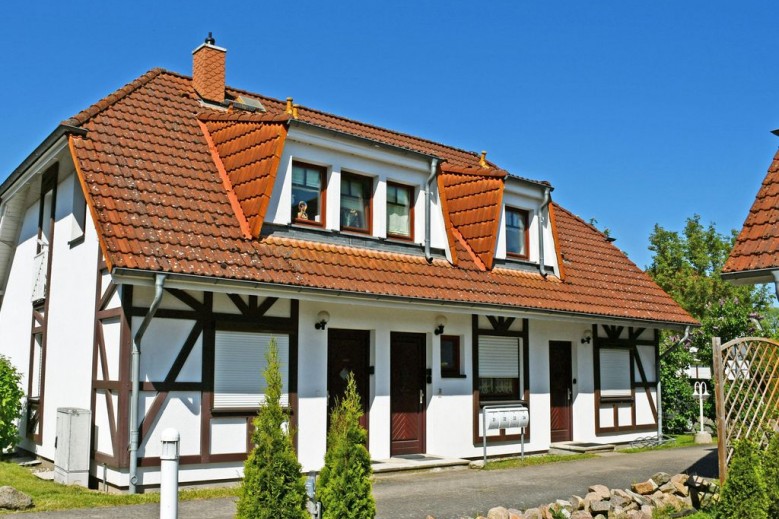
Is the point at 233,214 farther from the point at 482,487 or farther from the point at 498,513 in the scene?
the point at 498,513

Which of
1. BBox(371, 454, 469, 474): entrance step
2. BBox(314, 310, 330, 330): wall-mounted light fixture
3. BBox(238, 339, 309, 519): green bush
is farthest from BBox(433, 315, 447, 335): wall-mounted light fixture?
BBox(238, 339, 309, 519): green bush

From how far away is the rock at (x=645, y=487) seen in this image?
12195 millimetres

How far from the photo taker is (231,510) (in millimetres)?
10414

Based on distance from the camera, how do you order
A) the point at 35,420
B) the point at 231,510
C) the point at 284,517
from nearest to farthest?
the point at 284,517, the point at 231,510, the point at 35,420

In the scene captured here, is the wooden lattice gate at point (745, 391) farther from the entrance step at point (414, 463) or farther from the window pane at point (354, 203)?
the window pane at point (354, 203)

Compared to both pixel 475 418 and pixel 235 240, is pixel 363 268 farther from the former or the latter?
pixel 475 418

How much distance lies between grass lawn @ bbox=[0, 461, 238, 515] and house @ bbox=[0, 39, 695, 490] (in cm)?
44

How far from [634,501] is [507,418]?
429 cm

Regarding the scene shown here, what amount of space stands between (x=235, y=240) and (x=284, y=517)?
6.43 metres

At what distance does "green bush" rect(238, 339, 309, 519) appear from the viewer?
24.1 feet

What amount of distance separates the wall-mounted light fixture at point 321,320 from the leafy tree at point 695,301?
12068 millimetres

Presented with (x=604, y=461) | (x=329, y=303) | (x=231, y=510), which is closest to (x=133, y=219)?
(x=329, y=303)

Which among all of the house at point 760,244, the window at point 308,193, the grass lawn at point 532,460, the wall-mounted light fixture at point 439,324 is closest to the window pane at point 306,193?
the window at point 308,193

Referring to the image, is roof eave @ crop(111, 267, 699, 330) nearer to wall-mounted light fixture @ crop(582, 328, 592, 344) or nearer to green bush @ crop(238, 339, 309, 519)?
wall-mounted light fixture @ crop(582, 328, 592, 344)
